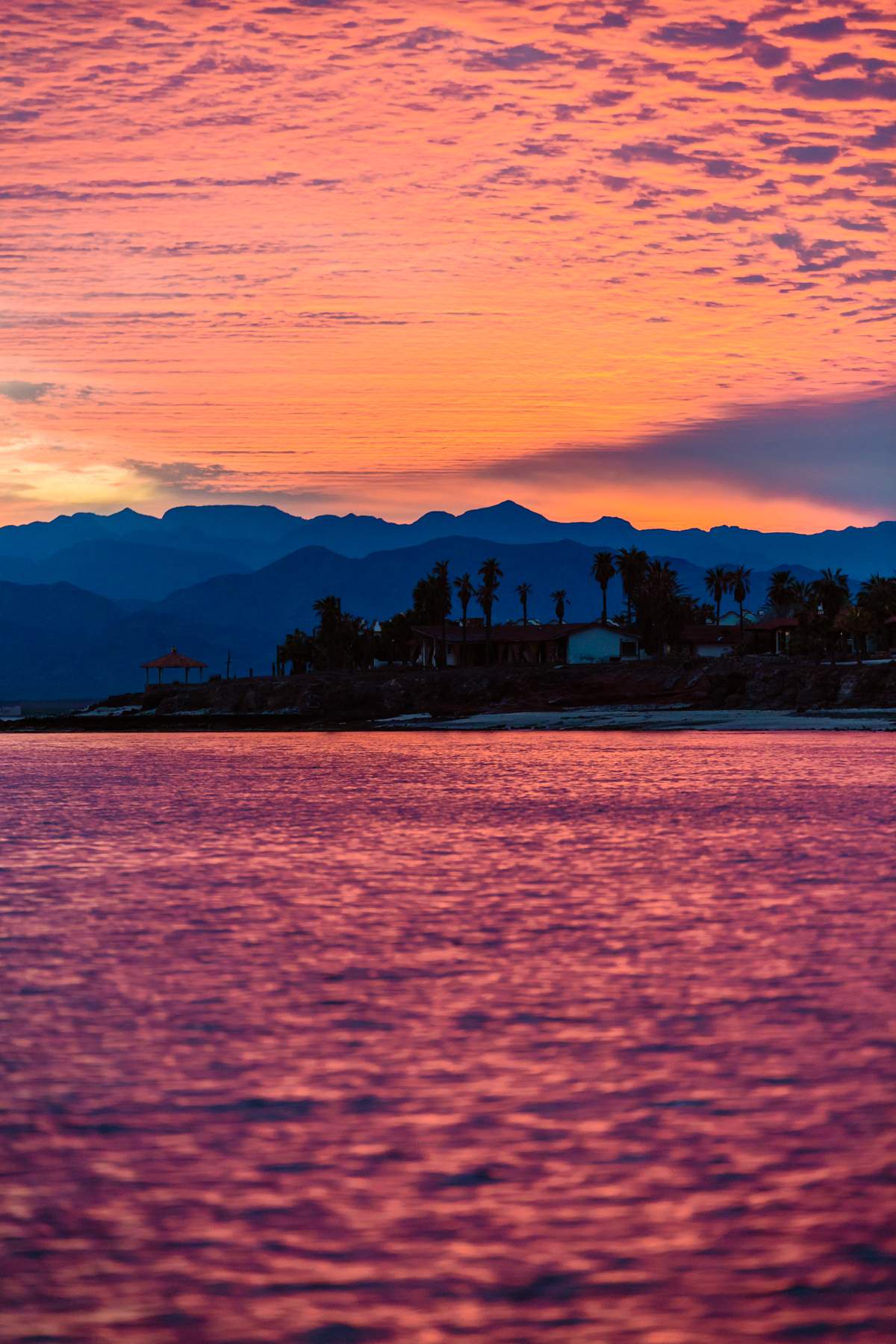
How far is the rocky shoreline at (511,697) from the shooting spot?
11844 cm

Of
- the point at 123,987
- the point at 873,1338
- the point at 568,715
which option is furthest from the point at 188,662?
the point at 873,1338

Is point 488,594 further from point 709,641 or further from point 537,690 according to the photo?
point 537,690

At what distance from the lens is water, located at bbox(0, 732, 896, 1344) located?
8.25 meters

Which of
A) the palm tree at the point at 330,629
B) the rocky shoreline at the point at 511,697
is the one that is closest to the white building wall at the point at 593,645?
the rocky shoreline at the point at 511,697

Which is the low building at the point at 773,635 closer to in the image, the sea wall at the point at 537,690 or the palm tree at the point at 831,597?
the palm tree at the point at 831,597

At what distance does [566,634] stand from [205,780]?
116922 millimetres

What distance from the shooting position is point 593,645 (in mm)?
175250

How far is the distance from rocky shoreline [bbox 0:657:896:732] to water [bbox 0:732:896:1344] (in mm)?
77273

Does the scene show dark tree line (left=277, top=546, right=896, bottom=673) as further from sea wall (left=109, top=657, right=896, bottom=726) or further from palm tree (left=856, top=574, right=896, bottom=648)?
sea wall (left=109, top=657, right=896, bottom=726)

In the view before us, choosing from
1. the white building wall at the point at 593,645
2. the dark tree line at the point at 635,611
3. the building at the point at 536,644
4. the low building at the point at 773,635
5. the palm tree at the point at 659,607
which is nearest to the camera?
the dark tree line at the point at 635,611

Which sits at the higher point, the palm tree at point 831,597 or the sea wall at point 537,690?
the palm tree at point 831,597

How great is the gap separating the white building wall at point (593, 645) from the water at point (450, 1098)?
144 metres

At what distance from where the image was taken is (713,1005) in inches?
632

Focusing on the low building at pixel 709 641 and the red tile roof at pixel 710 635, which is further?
the red tile roof at pixel 710 635
